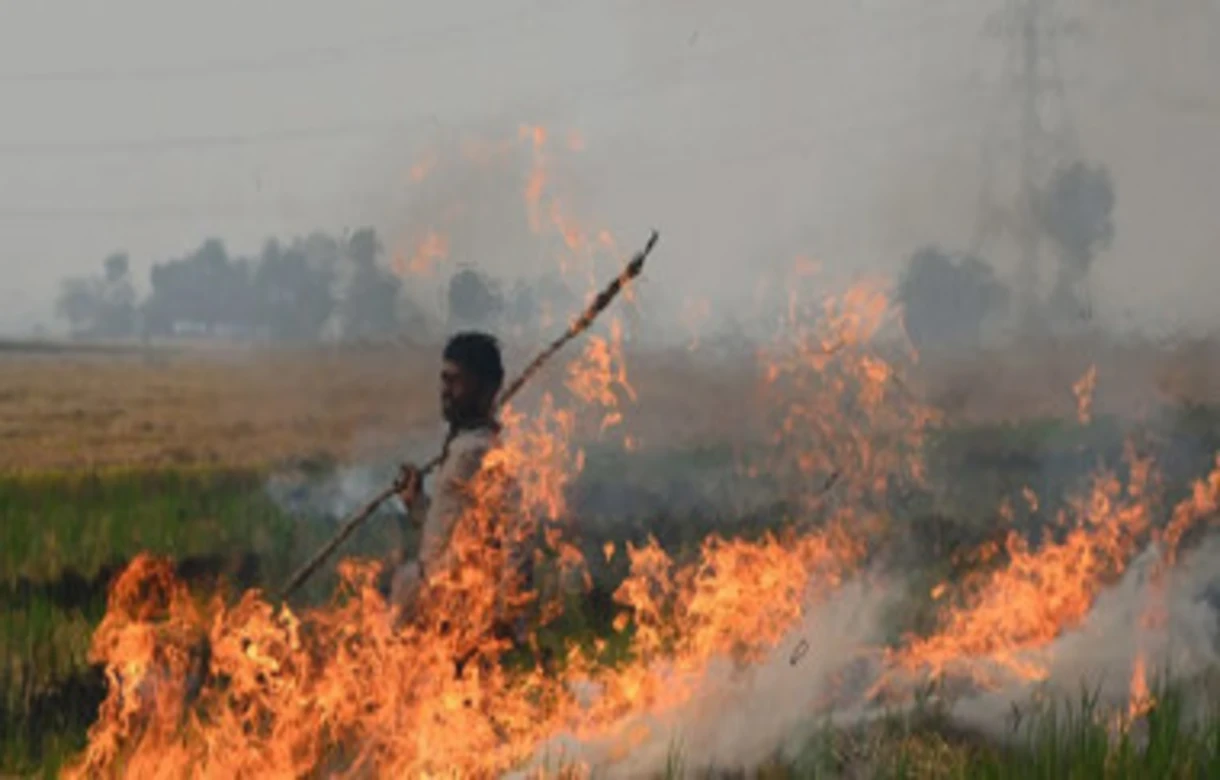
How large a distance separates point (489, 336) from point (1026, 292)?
33635mm

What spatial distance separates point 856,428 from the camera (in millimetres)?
30406

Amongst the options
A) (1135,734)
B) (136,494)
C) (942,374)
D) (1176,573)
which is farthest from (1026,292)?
(1135,734)

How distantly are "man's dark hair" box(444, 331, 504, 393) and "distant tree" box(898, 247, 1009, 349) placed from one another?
15.6 metres

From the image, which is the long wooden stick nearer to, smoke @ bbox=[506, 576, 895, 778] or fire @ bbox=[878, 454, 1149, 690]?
smoke @ bbox=[506, 576, 895, 778]

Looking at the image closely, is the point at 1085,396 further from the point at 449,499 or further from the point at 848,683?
the point at 449,499

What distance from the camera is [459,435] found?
7.87 m

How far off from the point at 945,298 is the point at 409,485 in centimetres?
1936

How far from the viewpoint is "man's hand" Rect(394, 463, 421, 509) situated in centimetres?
812

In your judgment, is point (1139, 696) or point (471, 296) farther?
point (471, 296)

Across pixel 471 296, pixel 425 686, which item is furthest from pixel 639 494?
pixel 425 686

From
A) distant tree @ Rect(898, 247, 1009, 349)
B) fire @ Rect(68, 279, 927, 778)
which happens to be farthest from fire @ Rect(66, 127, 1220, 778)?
distant tree @ Rect(898, 247, 1009, 349)

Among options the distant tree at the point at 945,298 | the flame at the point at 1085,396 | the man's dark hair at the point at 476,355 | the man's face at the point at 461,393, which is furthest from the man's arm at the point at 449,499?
the flame at the point at 1085,396

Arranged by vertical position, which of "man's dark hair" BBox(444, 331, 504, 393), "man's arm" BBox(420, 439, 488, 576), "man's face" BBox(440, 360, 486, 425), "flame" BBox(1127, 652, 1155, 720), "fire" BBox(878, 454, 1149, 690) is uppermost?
Result: "man's dark hair" BBox(444, 331, 504, 393)

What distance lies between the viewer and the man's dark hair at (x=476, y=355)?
7836mm
